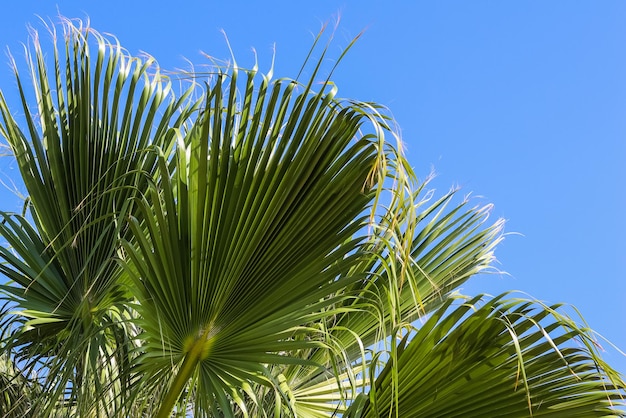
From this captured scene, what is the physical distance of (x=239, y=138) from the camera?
196 centimetres

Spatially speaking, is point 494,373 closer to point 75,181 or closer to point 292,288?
point 292,288

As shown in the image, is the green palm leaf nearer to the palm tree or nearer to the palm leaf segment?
the palm tree

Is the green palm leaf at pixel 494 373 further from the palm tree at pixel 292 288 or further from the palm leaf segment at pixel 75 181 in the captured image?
the palm leaf segment at pixel 75 181

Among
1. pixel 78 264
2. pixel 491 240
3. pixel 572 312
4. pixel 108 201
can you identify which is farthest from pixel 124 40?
pixel 572 312

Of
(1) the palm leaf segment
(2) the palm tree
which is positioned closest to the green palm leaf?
(2) the palm tree

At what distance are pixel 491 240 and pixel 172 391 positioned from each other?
A: 1.39 metres

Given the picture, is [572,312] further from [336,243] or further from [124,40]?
[124,40]

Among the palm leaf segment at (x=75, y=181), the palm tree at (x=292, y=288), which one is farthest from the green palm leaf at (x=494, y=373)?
the palm leaf segment at (x=75, y=181)

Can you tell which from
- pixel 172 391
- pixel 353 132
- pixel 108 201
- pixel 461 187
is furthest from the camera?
pixel 461 187

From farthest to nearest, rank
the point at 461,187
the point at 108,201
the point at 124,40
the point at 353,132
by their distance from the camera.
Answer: the point at 461,187, the point at 124,40, the point at 108,201, the point at 353,132

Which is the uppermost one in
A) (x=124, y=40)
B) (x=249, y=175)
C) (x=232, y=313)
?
(x=124, y=40)

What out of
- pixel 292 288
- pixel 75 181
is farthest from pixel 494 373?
pixel 75 181

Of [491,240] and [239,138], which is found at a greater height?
[491,240]

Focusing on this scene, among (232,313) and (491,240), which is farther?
(491,240)
